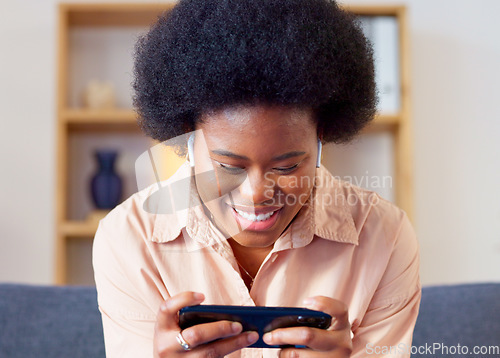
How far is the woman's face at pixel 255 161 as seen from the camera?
29.1 inches

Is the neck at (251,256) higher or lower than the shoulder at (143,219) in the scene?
lower

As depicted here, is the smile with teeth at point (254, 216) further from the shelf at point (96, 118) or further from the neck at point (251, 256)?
the shelf at point (96, 118)

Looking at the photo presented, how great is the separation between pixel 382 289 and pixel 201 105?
405mm

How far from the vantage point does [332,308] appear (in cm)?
73

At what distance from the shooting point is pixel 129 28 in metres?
2.14

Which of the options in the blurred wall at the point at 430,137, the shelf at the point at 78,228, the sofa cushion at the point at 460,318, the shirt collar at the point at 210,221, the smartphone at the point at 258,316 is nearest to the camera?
the smartphone at the point at 258,316

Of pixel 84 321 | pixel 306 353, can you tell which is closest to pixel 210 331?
pixel 306 353

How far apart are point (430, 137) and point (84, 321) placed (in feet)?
4.68

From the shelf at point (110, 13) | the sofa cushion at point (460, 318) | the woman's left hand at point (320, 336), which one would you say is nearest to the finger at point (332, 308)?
the woman's left hand at point (320, 336)

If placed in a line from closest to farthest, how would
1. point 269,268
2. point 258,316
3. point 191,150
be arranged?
point 258,316, point 191,150, point 269,268

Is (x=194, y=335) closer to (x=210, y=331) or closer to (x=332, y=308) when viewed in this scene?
(x=210, y=331)

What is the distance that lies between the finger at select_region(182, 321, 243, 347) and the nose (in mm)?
151

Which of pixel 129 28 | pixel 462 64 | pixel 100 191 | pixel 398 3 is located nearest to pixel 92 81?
pixel 129 28

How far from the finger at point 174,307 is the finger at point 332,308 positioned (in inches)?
5.1
